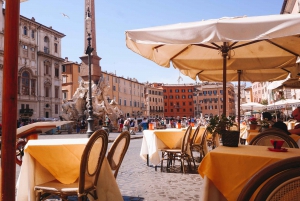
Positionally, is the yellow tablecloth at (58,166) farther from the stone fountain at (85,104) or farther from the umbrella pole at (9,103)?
the stone fountain at (85,104)

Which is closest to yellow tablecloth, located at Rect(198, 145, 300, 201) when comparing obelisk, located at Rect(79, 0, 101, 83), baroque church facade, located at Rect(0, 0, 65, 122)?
obelisk, located at Rect(79, 0, 101, 83)

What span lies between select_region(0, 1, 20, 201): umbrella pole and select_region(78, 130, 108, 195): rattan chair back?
925 millimetres

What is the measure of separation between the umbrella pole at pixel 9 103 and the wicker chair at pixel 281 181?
1.33 meters

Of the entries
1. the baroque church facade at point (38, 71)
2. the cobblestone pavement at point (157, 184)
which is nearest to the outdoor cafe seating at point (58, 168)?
the cobblestone pavement at point (157, 184)

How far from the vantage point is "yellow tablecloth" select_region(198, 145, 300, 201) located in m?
2.07

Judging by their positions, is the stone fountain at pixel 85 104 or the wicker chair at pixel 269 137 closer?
the wicker chair at pixel 269 137

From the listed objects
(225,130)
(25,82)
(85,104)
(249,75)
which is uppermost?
(25,82)

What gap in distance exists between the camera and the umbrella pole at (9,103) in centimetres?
163

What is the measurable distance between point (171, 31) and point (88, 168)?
177 cm

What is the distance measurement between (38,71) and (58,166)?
1747 inches

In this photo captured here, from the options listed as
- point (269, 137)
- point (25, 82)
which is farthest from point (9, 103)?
point (25, 82)

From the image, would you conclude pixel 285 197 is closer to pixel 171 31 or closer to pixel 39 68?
pixel 171 31

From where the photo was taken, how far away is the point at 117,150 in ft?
10.5

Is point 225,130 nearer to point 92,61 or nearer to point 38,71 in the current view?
point 92,61
